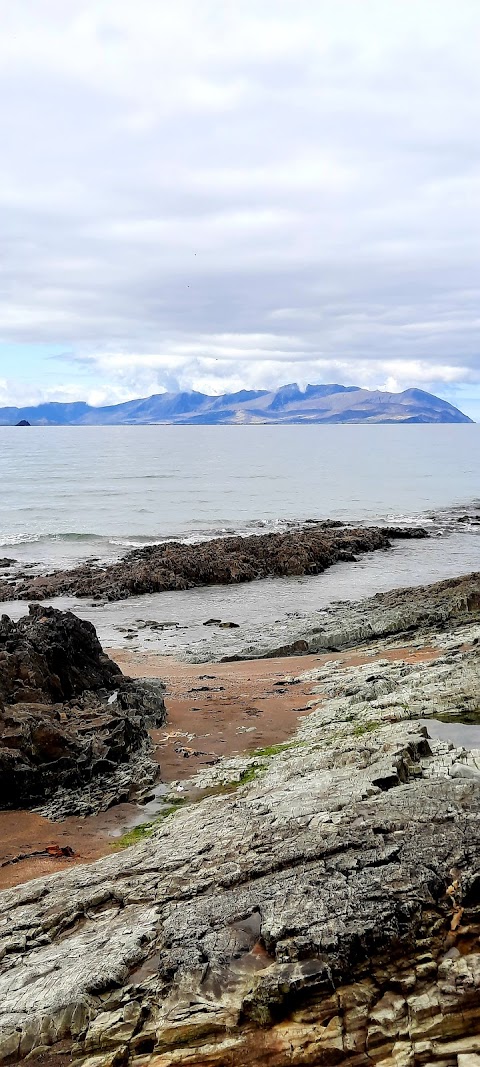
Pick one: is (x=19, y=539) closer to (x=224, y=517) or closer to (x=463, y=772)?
(x=224, y=517)

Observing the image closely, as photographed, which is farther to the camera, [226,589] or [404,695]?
[226,589]

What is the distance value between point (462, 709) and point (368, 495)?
60630 mm

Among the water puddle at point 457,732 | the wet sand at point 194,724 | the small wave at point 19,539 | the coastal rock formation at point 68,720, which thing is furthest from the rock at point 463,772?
the small wave at point 19,539

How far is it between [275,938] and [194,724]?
27.9 ft

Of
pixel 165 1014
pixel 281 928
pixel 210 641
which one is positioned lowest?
pixel 210 641

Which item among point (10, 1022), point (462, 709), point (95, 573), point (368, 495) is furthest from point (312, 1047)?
point (368, 495)

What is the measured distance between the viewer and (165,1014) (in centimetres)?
505

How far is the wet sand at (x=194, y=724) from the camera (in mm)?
9242

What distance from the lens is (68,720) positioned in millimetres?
12414

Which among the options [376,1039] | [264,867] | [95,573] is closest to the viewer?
[376,1039]

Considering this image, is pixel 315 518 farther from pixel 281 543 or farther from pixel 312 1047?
pixel 312 1047

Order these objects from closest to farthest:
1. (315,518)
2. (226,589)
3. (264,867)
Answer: (264,867)
(226,589)
(315,518)

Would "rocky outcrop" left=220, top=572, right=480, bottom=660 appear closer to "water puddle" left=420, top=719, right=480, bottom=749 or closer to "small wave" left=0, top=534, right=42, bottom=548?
"water puddle" left=420, top=719, right=480, bottom=749

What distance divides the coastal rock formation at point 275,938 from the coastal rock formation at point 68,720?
2959 mm
